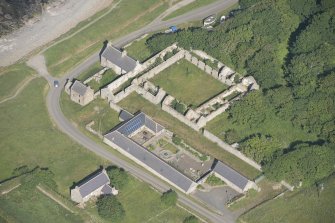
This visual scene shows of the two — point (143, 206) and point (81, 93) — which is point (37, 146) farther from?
point (143, 206)

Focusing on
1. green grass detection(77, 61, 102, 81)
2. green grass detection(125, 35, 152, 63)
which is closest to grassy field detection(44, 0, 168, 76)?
green grass detection(77, 61, 102, 81)

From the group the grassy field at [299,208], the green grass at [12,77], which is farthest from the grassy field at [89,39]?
the grassy field at [299,208]

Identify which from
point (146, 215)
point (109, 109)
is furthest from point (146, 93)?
point (146, 215)

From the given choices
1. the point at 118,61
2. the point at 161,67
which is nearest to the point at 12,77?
the point at 118,61

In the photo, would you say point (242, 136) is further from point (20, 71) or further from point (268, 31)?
point (20, 71)

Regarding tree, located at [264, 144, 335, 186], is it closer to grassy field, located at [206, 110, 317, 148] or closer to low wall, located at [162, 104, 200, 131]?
grassy field, located at [206, 110, 317, 148]
